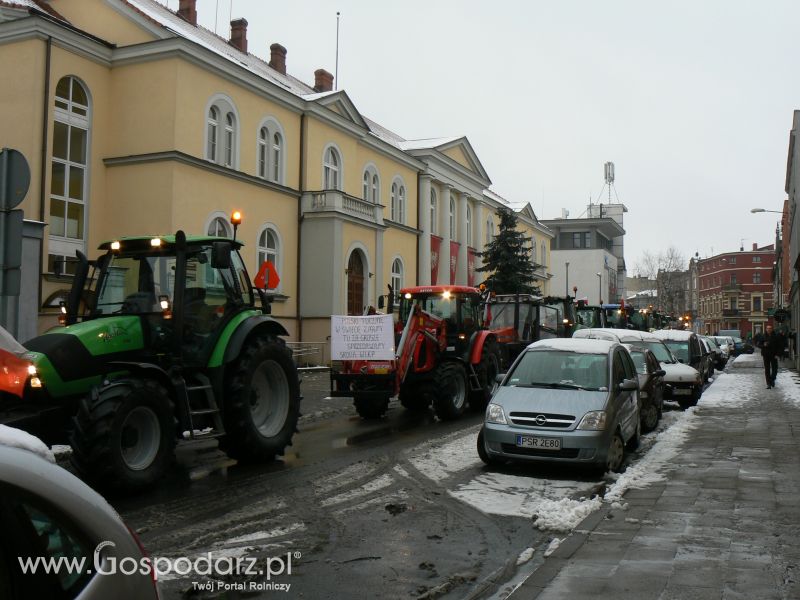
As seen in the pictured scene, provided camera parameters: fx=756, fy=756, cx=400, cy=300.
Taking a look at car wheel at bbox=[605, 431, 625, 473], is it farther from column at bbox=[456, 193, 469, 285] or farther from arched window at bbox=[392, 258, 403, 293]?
column at bbox=[456, 193, 469, 285]

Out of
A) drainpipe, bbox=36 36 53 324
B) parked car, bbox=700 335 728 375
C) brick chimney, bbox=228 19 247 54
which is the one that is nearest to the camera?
drainpipe, bbox=36 36 53 324

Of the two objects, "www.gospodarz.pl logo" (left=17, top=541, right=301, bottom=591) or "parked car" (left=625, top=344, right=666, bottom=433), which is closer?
"www.gospodarz.pl logo" (left=17, top=541, right=301, bottom=591)

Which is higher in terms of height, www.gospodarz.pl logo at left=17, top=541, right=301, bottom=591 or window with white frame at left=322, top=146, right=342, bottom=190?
window with white frame at left=322, top=146, right=342, bottom=190

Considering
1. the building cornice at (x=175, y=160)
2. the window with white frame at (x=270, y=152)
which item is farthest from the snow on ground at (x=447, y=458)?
the window with white frame at (x=270, y=152)

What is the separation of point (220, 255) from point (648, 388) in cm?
821

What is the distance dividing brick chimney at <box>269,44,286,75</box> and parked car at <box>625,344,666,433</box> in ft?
87.6

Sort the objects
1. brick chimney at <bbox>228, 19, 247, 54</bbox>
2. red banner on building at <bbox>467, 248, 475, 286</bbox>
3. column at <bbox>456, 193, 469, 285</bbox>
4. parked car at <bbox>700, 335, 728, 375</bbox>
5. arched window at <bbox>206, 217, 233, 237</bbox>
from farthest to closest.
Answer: red banner on building at <bbox>467, 248, 475, 286</bbox> → column at <bbox>456, 193, 469, 285</bbox> → parked car at <bbox>700, 335, 728, 375</bbox> → brick chimney at <bbox>228, 19, 247, 54</bbox> → arched window at <bbox>206, 217, 233, 237</bbox>

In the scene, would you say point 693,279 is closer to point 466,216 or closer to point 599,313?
point 466,216

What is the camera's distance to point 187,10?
108 ft

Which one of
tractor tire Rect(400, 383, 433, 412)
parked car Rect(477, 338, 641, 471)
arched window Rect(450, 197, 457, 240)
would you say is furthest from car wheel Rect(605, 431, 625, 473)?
arched window Rect(450, 197, 457, 240)

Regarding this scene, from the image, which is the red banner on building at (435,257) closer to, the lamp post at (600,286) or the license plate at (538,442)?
the license plate at (538,442)

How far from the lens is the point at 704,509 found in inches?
281

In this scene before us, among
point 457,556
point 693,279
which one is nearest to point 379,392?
point 457,556

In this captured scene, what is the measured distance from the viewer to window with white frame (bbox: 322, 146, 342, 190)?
107 ft
